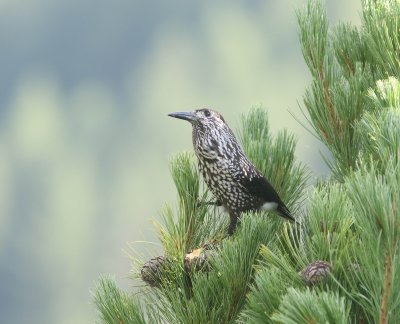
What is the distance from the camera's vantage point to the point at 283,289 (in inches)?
88.2

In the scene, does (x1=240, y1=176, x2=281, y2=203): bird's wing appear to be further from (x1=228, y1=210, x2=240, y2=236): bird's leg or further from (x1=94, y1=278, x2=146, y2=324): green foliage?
(x1=94, y1=278, x2=146, y2=324): green foliage

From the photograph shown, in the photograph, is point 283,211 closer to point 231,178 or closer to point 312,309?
point 231,178

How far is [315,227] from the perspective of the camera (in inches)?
87.1

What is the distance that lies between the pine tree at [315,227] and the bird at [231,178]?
0.20ft

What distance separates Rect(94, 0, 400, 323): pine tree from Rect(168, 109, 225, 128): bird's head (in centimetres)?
11

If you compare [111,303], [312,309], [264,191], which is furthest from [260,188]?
[312,309]

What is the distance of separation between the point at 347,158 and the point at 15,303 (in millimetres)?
78470

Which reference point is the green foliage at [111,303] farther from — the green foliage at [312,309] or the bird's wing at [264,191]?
the green foliage at [312,309]

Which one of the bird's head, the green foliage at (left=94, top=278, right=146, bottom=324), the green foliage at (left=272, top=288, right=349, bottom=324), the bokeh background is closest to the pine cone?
the green foliage at (left=272, top=288, right=349, bottom=324)

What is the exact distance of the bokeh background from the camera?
254 feet

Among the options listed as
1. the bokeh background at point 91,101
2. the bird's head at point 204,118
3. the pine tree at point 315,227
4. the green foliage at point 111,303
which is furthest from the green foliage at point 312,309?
the bokeh background at point 91,101

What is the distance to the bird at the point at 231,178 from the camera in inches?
128

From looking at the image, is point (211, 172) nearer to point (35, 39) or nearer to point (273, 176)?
point (273, 176)

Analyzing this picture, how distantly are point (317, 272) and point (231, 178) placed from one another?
3.80ft
